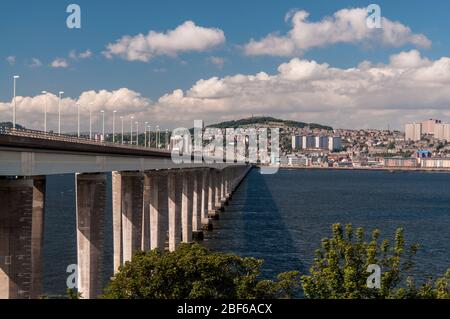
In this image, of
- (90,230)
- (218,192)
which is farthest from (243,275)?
(218,192)

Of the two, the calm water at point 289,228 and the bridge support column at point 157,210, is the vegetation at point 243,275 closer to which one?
the calm water at point 289,228

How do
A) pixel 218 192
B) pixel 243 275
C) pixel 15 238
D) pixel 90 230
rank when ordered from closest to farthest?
1. pixel 243 275
2. pixel 15 238
3. pixel 90 230
4. pixel 218 192

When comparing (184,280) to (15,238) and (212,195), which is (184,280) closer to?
(15,238)

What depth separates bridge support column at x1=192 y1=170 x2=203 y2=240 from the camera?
85875 mm

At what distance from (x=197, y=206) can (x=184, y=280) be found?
6540cm

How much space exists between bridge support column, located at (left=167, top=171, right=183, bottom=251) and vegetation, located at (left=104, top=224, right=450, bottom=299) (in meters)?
41.2

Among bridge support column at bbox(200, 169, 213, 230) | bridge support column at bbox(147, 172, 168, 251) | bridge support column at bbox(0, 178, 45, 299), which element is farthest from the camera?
bridge support column at bbox(200, 169, 213, 230)

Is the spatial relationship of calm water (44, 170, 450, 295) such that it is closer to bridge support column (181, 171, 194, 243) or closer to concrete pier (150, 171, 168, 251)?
bridge support column (181, 171, 194, 243)

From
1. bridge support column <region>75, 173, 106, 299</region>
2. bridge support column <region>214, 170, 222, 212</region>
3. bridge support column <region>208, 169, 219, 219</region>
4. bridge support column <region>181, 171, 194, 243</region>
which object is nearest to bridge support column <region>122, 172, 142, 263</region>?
bridge support column <region>75, 173, 106, 299</region>

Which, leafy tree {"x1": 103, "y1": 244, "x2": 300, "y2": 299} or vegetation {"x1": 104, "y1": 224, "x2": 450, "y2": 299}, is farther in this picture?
leafy tree {"x1": 103, "y1": 244, "x2": 300, "y2": 299}

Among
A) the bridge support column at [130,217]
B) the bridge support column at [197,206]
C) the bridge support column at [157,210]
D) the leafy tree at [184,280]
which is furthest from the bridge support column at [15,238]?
the bridge support column at [197,206]

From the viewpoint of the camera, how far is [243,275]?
27375 millimetres
